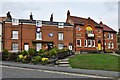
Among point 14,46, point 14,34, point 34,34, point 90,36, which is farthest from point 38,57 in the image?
point 90,36

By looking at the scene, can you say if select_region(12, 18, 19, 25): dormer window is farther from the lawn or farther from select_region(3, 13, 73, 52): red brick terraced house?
the lawn

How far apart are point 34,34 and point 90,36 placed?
51.9 ft

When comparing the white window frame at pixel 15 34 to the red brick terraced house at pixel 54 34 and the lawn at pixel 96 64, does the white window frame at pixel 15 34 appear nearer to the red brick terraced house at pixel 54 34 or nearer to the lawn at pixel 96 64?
the red brick terraced house at pixel 54 34

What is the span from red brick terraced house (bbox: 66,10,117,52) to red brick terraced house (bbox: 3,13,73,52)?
2398 mm

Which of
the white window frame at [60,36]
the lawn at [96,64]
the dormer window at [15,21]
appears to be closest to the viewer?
the lawn at [96,64]

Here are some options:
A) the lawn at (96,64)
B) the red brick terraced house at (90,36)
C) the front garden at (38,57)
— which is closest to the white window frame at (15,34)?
the red brick terraced house at (90,36)

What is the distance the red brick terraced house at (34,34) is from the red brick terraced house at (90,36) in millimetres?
2398

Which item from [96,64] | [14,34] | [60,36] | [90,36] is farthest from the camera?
[90,36]

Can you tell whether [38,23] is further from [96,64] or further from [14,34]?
[96,64]

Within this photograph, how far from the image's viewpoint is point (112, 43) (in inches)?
2886


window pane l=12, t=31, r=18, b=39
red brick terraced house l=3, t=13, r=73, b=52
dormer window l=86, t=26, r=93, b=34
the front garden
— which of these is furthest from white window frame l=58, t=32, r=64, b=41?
the front garden

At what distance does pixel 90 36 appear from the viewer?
67.4 meters

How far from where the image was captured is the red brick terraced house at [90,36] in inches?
2562

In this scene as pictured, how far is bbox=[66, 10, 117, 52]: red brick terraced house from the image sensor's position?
→ 65.1 m
